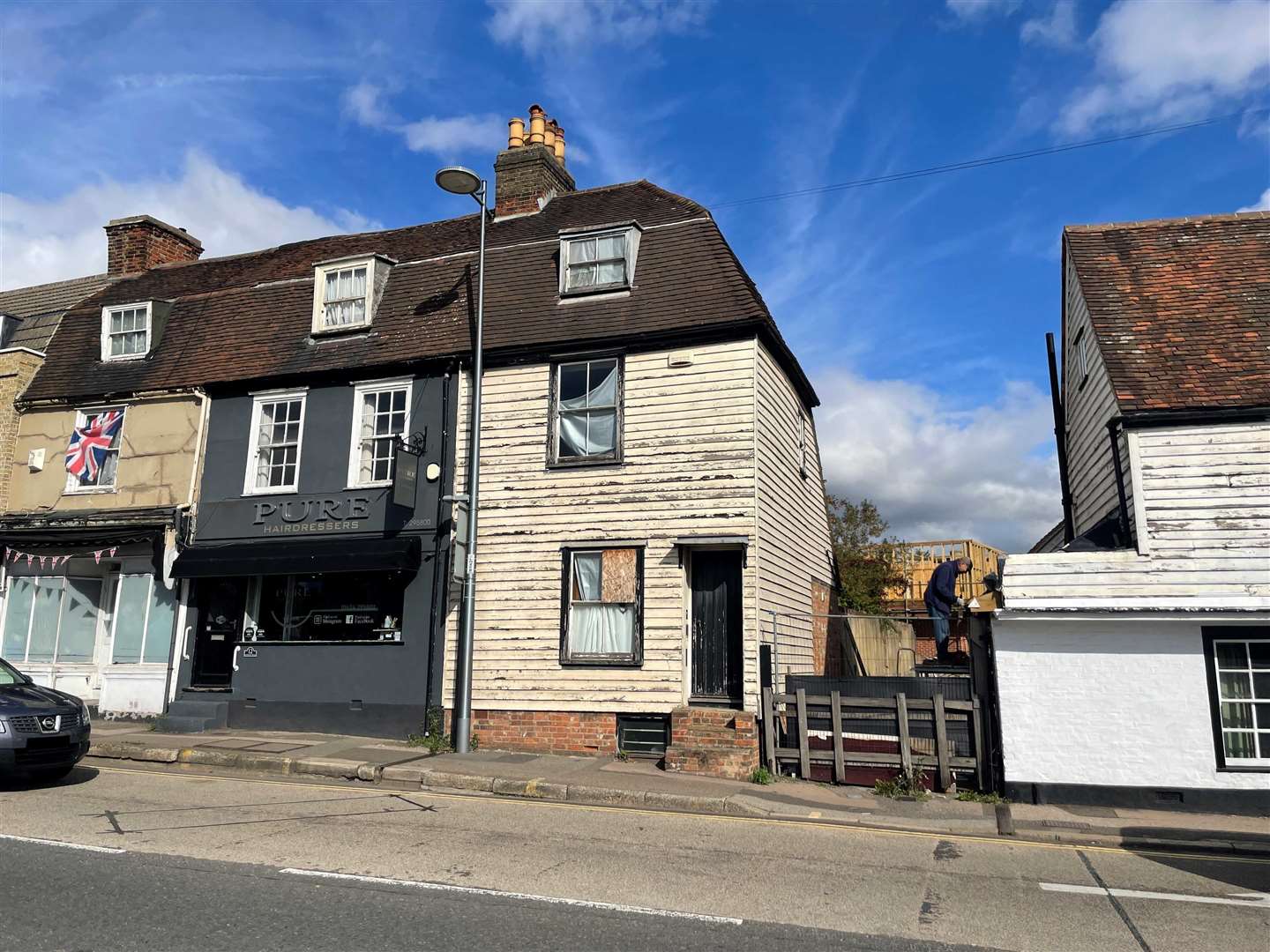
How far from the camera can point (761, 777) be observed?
11352mm

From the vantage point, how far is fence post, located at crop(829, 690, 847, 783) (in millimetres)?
11391

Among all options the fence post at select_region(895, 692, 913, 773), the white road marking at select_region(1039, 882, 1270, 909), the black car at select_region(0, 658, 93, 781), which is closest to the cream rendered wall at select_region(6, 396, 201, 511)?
the black car at select_region(0, 658, 93, 781)

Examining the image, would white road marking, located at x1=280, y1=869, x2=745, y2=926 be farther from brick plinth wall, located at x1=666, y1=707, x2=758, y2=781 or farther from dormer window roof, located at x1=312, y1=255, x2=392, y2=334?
dormer window roof, located at x1=312, y1=255, x2=392, y2=334

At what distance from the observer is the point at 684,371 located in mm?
13742

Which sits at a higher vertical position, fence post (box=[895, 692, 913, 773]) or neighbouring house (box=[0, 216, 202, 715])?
neighbouring house (box=[0, 216, 202, 715])

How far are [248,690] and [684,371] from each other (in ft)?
29.5

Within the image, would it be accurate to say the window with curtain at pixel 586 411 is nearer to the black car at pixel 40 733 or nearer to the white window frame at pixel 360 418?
the white window frame at pixel 360 418

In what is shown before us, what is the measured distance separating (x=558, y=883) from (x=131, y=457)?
46.0 feet

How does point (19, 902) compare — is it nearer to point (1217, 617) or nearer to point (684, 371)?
point (684, 371)

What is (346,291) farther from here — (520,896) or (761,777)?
(520,896)

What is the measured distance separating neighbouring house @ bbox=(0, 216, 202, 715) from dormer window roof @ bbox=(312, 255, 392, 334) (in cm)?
282

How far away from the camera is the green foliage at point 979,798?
34.4 ft

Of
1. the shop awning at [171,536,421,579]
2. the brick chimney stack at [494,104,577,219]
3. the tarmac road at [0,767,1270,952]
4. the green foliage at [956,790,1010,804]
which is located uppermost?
the brick chimney stack at [494,104,577,219]

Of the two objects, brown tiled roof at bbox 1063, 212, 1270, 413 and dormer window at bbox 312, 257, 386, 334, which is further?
dormer window at bbox 312, 257, 386, 334
